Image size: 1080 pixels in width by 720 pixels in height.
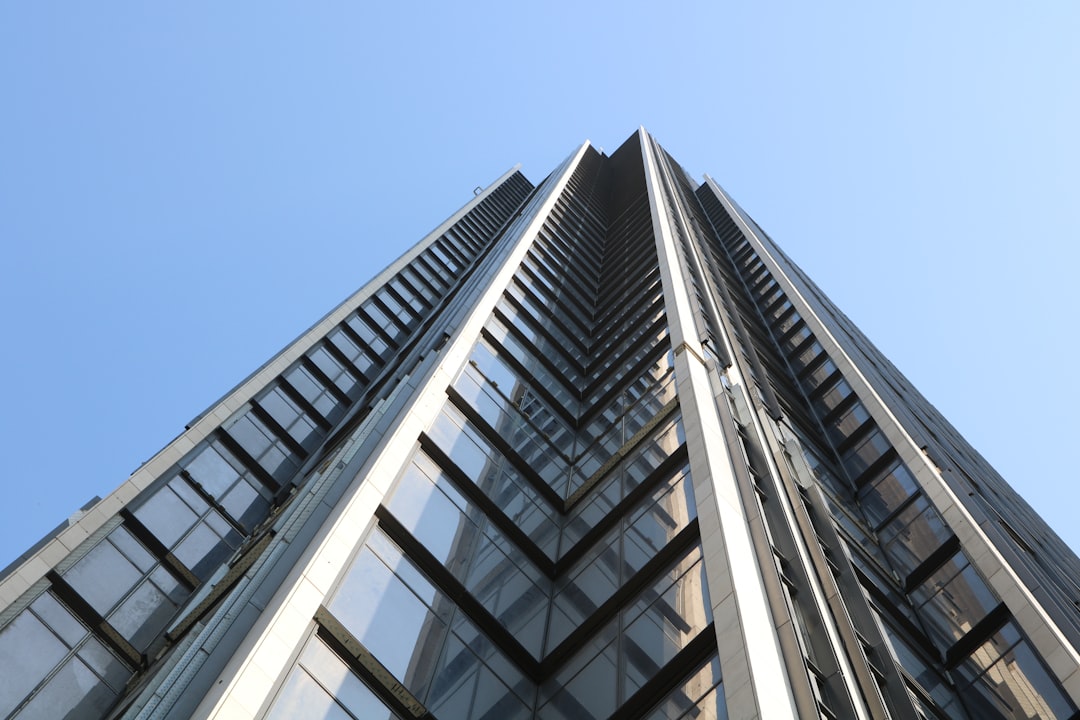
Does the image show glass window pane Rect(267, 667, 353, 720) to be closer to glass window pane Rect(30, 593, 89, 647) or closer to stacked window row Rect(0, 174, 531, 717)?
stacked window row Rect(0, 174, 531, 717)

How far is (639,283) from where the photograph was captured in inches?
1709

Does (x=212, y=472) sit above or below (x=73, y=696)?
above

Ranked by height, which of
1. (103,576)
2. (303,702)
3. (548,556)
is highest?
(103,576)

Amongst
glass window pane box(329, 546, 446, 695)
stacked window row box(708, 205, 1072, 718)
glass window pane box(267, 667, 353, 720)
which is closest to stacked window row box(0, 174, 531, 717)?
glass window pane box(329, 546, 446, 695)

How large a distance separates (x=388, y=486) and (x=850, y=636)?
788 centimetres

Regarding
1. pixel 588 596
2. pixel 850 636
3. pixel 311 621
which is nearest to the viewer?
pixel 311 621

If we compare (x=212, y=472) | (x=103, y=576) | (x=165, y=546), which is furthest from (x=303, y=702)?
(x=212, y=472)

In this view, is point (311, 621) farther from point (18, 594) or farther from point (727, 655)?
point (18, 594)

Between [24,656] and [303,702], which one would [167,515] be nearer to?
[24,656]

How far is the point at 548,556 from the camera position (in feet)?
66.2

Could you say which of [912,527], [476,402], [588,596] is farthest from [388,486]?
[912,527]

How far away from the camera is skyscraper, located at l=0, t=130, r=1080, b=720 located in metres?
14.7

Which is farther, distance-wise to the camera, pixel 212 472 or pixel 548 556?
pixel 212 472

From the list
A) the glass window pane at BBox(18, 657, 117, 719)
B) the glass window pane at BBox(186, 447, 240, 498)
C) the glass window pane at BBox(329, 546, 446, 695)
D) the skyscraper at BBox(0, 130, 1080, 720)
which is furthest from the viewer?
the glass window pane at BBox(186, 447, 240, 498)
